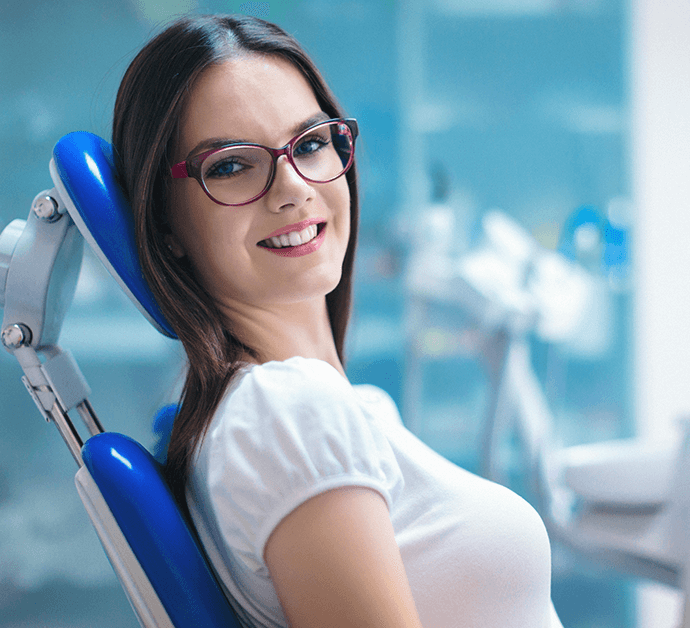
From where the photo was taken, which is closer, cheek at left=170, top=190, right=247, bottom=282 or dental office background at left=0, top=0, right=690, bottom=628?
cheek at left=170, top=190, right=247, bottom=282

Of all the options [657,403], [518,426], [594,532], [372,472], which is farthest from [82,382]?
[657,403]

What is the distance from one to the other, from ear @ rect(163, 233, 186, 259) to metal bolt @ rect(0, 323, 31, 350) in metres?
0.21

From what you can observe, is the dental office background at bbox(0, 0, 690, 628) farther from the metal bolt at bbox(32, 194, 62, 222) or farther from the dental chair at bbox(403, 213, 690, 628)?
the metal bolt at bbox(32, 194, 62, 222)

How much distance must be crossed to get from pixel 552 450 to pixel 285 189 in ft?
7.29

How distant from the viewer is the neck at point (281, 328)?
0.90 m

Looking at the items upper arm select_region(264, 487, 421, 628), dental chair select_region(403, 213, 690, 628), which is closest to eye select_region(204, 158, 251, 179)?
upper arm select_region(264, 487, 421, 628)

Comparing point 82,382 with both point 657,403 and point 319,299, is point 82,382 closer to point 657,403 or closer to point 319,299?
point 319,299

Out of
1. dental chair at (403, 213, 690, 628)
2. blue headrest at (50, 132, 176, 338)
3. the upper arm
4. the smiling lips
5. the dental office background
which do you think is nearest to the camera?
the upper arm

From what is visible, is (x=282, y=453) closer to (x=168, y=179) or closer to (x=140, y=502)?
(x=140, y=502)

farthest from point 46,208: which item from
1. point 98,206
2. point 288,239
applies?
point 288,239

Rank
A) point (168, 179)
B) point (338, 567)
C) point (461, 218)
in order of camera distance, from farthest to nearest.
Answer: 1. point (461, 218)
2. point (168, 179)
3. point (338, 567)

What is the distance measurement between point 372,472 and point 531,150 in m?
2.36

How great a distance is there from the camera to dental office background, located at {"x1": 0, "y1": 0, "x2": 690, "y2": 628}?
189cm

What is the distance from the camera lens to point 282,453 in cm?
63
